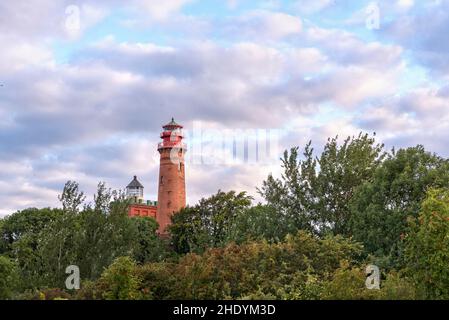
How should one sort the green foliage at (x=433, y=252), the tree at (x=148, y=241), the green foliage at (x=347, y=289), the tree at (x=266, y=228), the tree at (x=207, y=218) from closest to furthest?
the green foliage at (x=347, y=289) < the green foliage at (x=433, y=252) < the tree at (x=266, y=228) < the tree at (x=148, y=241) < the tree at (x=207, y=218)

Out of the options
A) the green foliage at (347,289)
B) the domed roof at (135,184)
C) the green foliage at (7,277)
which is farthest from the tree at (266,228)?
the domed roof at (135,184)

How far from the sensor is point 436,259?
27359 mm

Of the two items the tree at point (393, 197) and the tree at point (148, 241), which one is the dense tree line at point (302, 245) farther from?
the tree at point (148, 241)

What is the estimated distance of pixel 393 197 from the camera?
42.2 metres

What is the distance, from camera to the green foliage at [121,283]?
28219 mm

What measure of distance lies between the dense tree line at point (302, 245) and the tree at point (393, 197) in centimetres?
7

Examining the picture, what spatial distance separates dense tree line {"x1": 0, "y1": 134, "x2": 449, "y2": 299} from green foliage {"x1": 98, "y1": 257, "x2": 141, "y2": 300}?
4 centimetres

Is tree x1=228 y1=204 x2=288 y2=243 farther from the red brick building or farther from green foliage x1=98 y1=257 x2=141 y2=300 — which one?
the red brick building

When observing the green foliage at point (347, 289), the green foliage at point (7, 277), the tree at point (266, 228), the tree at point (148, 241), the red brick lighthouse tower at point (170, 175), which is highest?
the red brick lighthouse tower at point (170, 175)

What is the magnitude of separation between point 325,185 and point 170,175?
57.3m

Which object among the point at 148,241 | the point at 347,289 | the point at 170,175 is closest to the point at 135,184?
the point at 170,175

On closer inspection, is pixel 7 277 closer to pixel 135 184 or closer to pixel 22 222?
pixel 22 222
